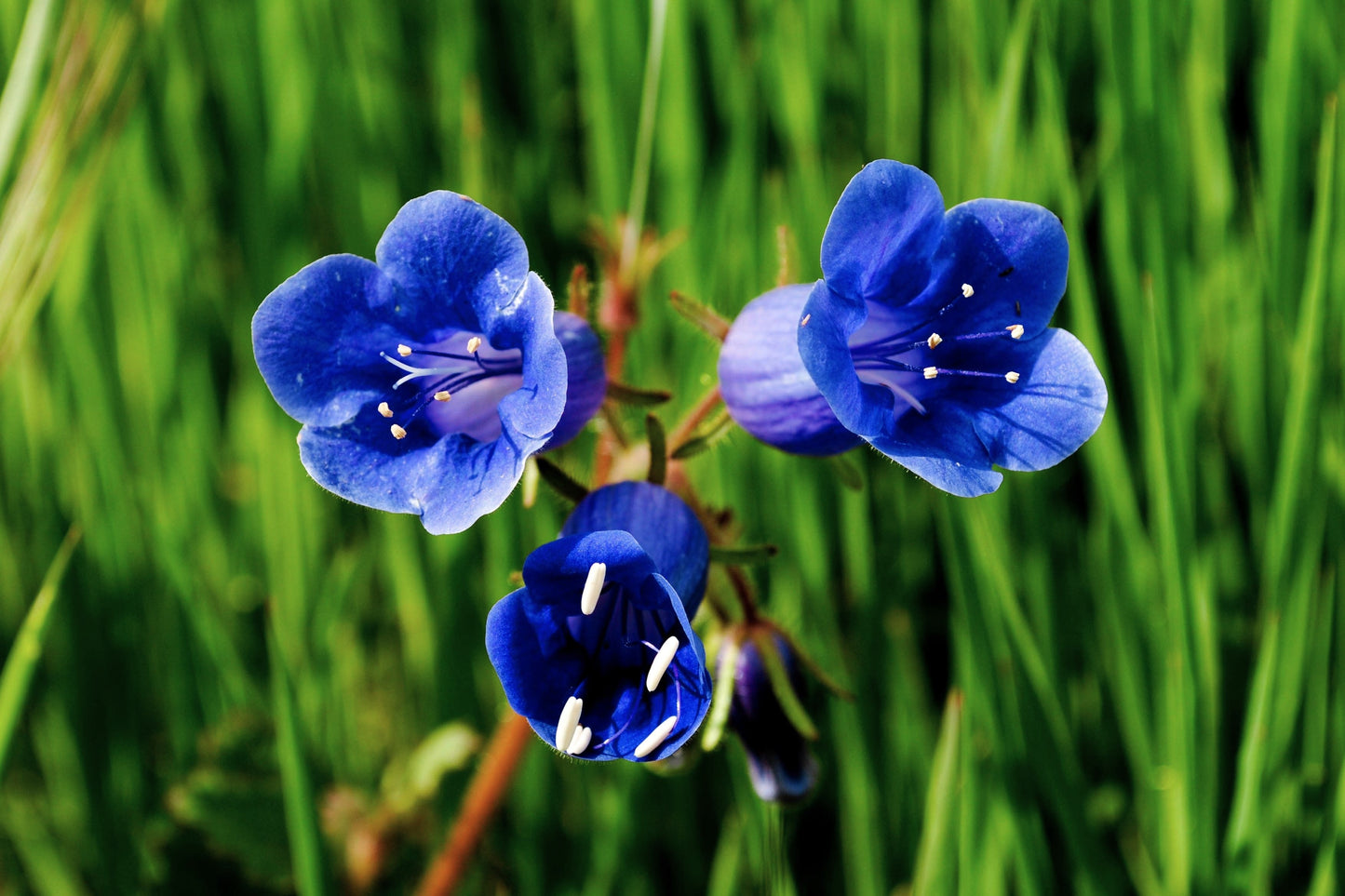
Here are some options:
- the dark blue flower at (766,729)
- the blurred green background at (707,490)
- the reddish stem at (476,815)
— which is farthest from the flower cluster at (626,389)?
the reddish stem at (476,815)

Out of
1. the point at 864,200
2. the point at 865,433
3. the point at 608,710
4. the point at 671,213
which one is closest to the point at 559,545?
the point at 608,710

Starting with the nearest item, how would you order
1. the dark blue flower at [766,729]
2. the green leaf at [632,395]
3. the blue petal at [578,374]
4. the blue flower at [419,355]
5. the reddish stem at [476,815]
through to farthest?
the blue flower at [419,355] < the blue petal at [578,374] < the green leaf at [632,395] < the dark blue flower at [766,729] < the reddish stem at [476,815]

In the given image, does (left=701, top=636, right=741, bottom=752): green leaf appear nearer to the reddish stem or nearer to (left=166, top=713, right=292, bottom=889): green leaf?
the reddish stem

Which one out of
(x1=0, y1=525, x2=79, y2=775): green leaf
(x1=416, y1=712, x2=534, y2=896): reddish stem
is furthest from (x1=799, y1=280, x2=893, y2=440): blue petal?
(x1=0, y1=525, x2=79, y2=775): green leaf

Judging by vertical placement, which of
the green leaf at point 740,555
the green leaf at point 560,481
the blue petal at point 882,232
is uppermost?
the blue petal at point 882,232

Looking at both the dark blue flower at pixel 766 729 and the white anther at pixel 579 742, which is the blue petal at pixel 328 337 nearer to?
the white anther at pixel 579 742

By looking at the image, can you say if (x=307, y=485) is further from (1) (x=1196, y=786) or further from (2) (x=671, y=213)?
(1) (x=1196, y=786)
